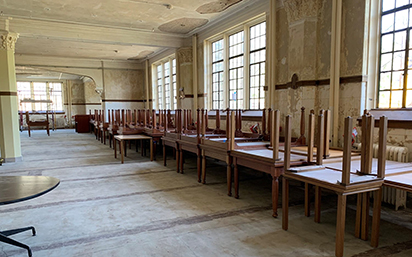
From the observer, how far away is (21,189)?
2412 millimetres

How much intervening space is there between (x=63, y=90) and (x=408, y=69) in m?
21.6

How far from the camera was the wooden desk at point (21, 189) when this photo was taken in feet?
7.20

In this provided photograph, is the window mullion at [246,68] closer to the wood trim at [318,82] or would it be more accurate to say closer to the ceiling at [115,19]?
the ceiling at [115,19]

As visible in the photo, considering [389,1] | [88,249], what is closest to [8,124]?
[88,249]

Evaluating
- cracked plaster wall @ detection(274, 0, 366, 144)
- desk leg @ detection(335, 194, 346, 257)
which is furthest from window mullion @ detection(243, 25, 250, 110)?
desk leg @ detection(335, 194, 346, 257)

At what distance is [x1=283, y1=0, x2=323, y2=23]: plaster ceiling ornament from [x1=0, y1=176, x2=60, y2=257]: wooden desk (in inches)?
191

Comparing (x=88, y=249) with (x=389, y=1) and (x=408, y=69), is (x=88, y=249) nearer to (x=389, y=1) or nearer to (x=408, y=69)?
(x=408, y=69)

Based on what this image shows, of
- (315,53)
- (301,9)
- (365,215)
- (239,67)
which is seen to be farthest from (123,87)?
(365,215)

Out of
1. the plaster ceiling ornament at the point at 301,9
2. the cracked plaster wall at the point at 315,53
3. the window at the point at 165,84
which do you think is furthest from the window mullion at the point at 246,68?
the window at the point at 165,84

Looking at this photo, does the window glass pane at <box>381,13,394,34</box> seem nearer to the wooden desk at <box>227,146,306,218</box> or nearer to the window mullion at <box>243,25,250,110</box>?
the wooden desk at <box>227,146,306,218</box>

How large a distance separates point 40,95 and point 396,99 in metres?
22.0

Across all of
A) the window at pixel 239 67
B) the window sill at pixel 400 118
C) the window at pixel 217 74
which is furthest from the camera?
the window at pixel 217 74

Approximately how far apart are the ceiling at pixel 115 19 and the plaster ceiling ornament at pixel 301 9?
5.33 ft

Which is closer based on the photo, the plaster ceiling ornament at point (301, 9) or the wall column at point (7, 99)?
the plaster ceiling ornament at point (301, 9)
